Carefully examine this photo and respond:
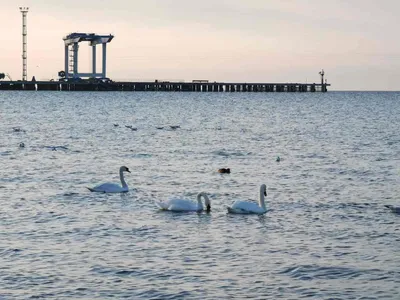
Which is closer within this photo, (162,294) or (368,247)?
(162,294)

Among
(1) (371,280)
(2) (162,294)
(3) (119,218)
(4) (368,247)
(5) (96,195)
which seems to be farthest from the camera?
(5) (96,195)

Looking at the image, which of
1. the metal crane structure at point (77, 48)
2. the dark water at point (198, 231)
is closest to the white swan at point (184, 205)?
the dark water at point (198, 231)

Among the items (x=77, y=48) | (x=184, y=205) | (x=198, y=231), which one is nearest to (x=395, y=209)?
(x=184, y=205)

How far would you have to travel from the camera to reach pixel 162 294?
47.5ft

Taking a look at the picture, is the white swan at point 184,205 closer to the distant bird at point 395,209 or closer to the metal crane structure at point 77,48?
the distant bird at point 395,209

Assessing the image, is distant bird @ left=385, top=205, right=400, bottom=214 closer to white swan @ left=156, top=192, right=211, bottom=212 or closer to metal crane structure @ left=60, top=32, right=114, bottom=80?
white swan @ left=156, top=192, right=211, bottom=212

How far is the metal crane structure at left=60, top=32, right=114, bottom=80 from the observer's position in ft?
573

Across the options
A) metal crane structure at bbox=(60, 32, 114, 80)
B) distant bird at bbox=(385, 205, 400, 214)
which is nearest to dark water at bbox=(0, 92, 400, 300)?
distant bird at bbox=(385, 205, 400, 214)

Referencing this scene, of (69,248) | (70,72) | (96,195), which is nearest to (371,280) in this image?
(69,248)

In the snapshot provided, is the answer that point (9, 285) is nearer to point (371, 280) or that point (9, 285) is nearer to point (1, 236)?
point (1, 236)

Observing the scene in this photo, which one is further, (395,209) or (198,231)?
(395,209)

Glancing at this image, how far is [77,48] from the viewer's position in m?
180

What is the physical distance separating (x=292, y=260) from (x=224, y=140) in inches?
1398

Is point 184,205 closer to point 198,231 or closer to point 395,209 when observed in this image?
point 198,231
